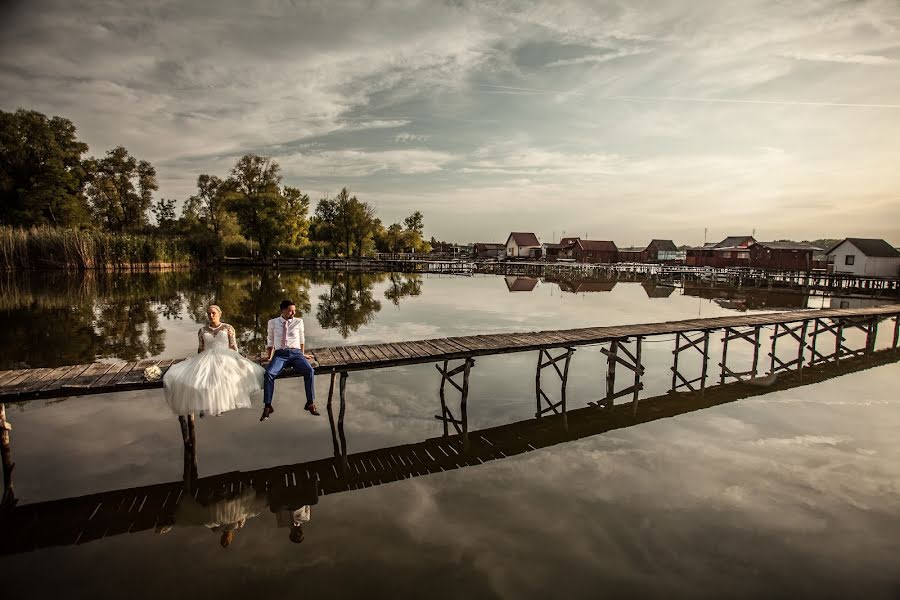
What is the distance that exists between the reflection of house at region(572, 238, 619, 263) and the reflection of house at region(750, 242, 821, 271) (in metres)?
30.0

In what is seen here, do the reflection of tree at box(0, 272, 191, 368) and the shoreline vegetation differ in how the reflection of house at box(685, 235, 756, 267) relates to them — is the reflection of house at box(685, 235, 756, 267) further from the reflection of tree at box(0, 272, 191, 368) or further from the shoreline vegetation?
the reflection of tree at box(0, 272, 191, 368)

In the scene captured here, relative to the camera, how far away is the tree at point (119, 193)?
73500mm

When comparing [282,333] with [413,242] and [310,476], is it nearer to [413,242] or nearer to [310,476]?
[310,476]

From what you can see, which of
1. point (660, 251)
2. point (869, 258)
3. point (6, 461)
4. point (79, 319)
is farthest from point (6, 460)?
point (660, 251)

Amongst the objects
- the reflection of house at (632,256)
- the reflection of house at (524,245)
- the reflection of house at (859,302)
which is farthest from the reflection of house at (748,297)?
the reflection of house at (524,245)

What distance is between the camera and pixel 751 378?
16016mm

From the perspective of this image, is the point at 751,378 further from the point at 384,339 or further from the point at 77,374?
the point at 77,374

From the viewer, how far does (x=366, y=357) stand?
10.8 metres

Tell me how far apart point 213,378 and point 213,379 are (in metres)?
0.02

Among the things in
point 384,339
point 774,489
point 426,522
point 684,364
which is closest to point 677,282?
point 684,364

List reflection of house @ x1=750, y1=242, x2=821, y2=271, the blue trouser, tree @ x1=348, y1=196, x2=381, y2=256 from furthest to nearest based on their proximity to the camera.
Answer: tree @ x1=348, y1=196, x2=381, y2=256 < reflection of house @ x1=750, y1=242, x2=821, y2=271 < the blue trouser

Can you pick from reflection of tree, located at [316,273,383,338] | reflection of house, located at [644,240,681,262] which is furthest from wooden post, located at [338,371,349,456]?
reflection of house, located at [644,240,681,262]

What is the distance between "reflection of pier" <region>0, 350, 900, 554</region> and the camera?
6.80 metres

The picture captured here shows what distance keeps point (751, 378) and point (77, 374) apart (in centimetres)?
1961
